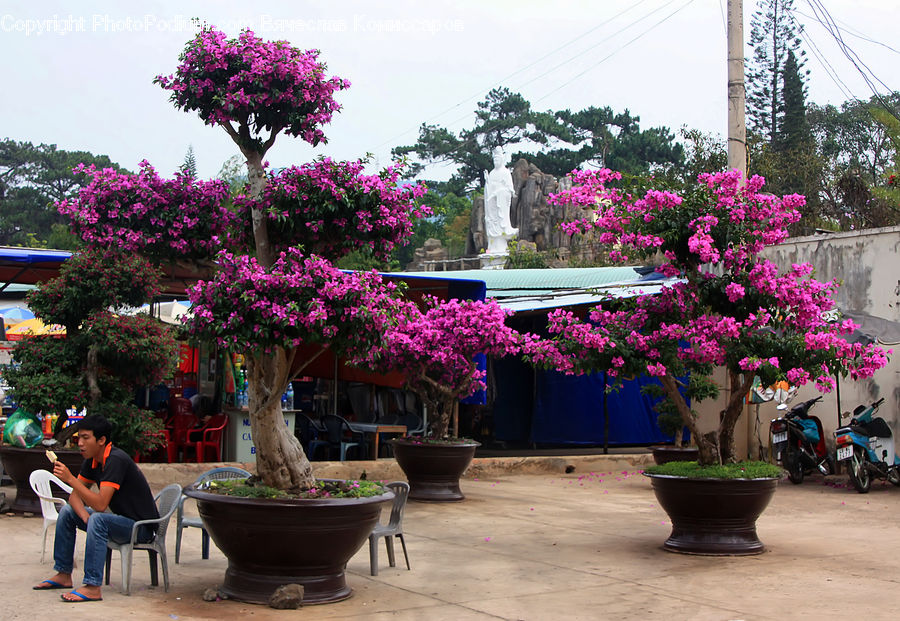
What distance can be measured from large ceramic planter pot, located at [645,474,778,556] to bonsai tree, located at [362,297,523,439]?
3.54 metres

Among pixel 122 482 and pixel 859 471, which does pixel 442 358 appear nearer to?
pixel 122 482

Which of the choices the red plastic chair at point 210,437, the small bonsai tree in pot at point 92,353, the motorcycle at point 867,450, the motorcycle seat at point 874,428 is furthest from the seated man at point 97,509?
the motorcycle seat at point 874,428

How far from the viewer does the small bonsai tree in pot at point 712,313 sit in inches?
302

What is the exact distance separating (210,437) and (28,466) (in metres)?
3.84

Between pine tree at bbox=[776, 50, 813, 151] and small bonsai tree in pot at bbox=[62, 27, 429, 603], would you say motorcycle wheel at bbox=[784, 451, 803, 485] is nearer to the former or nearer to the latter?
→ small bonsai tree in pot at bbox=[62, 27, 429, 603]

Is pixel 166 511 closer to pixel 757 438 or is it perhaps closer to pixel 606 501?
pixel 606 501

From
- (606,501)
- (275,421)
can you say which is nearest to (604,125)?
(606,501)

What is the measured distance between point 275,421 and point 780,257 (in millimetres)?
11724

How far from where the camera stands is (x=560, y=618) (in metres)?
5.62

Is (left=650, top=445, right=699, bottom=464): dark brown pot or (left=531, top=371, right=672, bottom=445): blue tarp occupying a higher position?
(left=531, top=371, right=672, bottom=445): blue tarp

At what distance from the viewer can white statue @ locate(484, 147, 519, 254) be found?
155ft

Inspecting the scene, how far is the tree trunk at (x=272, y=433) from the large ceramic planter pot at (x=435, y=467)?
15.2 feet

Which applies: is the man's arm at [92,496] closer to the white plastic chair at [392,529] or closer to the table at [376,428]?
the white plastic chair at [392,529]

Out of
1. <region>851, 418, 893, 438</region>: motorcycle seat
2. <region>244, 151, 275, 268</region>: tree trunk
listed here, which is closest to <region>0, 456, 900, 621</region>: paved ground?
<region>851, 418, 893, 438</region>: motorcycle seat
